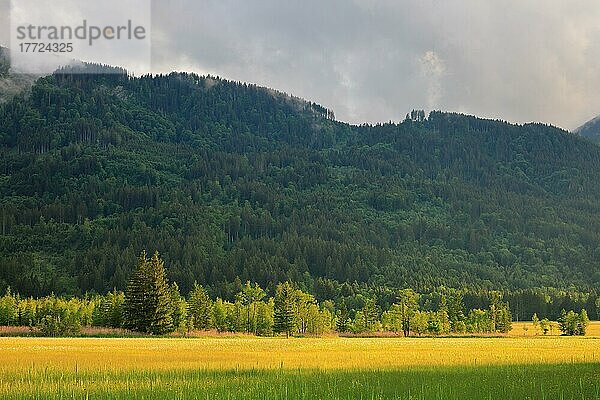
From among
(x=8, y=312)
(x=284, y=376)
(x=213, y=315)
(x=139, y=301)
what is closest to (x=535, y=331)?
(x=213, y=315)

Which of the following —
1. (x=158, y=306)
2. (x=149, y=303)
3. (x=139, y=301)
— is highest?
(x=139, y=301)

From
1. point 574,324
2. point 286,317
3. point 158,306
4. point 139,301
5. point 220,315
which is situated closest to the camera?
point 158,306

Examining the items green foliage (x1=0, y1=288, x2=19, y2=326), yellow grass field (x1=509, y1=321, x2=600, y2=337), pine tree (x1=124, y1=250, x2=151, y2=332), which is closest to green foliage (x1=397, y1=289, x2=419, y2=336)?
yellow grass field (x1=509, y1=321, x2=600, y2=337)

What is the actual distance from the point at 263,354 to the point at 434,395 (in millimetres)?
29809

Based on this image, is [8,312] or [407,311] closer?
[8,312]

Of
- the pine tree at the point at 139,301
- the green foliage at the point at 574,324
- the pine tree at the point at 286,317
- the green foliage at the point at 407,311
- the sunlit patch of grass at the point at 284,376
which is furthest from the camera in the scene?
the green foliage at the point at 574,324

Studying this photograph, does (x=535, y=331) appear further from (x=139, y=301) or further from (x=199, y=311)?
(x=139, y=301)

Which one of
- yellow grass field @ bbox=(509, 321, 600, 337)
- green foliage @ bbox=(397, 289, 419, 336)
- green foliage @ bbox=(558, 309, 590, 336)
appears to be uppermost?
green foliage @ bbox=(397, 289, 419, 336)

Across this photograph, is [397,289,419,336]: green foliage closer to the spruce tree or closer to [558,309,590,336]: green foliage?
[558,309,590,336]: green foliage

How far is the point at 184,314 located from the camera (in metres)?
127

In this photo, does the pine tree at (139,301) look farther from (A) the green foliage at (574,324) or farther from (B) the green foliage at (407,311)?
(A) the green foliage at (574,324)

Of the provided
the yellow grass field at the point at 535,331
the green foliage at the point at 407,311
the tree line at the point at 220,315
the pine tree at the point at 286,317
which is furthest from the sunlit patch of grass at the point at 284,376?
the yellow grass field at the point at 535,331

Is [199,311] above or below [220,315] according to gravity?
above

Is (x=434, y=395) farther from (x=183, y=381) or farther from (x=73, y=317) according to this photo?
(x=73, y=317)
